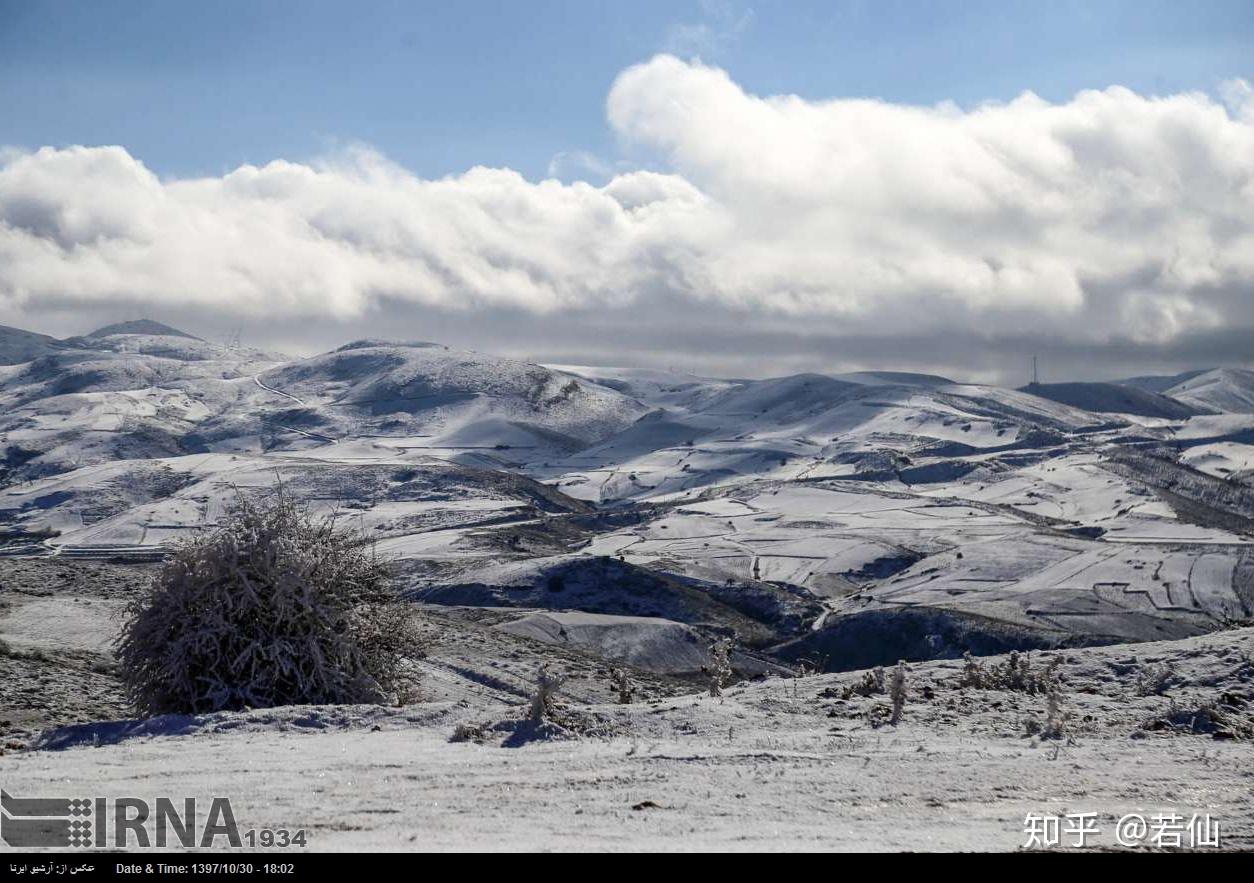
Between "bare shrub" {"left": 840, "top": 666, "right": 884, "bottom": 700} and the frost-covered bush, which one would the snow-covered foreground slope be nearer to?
"bare shrub" {"left": 840, "top": 666, "right": 884, "bottom": 700}

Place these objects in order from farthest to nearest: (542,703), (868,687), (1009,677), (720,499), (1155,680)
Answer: (720,499) < (1009,677) < (868,687) < (1155,680) < (542,703)

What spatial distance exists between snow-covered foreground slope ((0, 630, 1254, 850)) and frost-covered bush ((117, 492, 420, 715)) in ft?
A: 7.99

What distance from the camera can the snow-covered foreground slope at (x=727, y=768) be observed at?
8.62m

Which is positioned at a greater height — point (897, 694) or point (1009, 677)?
point (897, 694)

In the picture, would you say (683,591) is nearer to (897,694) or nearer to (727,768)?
(897,694)

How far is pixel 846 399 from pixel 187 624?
→ 172 metres

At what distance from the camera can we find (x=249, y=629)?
1662 centimetres

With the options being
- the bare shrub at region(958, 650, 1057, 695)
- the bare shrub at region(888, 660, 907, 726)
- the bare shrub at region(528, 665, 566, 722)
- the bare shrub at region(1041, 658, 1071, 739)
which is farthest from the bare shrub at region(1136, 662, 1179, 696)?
the bare shrub at region(528, 665, 566, 722)

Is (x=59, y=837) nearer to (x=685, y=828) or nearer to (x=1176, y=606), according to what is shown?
(x=685, y=828)

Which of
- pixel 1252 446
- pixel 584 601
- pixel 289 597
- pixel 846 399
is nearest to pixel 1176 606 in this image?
pixel 584 601

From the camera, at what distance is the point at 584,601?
5500cm

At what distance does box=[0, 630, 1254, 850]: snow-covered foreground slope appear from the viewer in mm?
8617

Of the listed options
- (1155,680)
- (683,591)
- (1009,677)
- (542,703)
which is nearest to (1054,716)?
(1009,677)

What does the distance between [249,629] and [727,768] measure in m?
8.07
